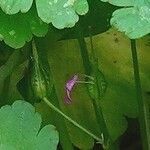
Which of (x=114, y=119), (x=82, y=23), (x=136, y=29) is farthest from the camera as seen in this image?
(x=114, y=119)

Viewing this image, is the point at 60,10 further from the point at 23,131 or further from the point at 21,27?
the point at 23,131

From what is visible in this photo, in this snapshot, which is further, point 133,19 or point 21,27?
point 21,27

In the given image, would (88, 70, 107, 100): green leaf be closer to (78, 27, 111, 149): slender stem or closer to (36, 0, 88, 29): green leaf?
(78, 27, 111, 149): slender stem

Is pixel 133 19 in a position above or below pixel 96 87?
above

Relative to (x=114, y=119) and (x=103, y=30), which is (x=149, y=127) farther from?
(x=103, y=30)

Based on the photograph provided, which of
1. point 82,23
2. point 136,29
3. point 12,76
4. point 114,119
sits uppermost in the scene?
point 136,29

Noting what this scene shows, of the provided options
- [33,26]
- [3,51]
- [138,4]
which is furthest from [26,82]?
[138,4]

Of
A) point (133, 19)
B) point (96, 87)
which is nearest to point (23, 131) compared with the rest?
point (96, 87)

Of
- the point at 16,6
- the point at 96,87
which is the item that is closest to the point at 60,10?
the point at 16,6
